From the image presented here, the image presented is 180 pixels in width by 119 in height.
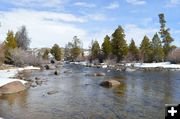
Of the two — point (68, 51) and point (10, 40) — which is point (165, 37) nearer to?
point (10, 40)

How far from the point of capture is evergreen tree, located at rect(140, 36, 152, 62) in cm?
8693

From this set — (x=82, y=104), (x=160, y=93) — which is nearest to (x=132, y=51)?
(x=160, y=93)

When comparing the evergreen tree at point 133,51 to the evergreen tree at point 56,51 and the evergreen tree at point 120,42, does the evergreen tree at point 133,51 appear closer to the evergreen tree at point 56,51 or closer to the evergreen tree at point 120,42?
the evergreen tree at point 120,42

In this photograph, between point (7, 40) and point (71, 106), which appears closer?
point (71, 106)

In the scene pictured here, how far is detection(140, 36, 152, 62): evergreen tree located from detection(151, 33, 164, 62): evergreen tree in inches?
82.9

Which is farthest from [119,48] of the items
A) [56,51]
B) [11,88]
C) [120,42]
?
[11,88]

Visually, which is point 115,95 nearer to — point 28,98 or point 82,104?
point 82,104

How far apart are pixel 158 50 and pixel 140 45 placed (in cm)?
1435

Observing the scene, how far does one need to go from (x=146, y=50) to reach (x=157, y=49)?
7.54 meters

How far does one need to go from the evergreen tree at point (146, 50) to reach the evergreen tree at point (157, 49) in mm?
2107

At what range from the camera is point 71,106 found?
64.0 feet

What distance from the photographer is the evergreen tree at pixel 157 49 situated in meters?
83.4

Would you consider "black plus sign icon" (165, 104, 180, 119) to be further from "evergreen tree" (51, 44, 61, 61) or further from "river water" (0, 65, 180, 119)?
"evergreen tree" (51, 44, 61, 61)

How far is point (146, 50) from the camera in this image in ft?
298
